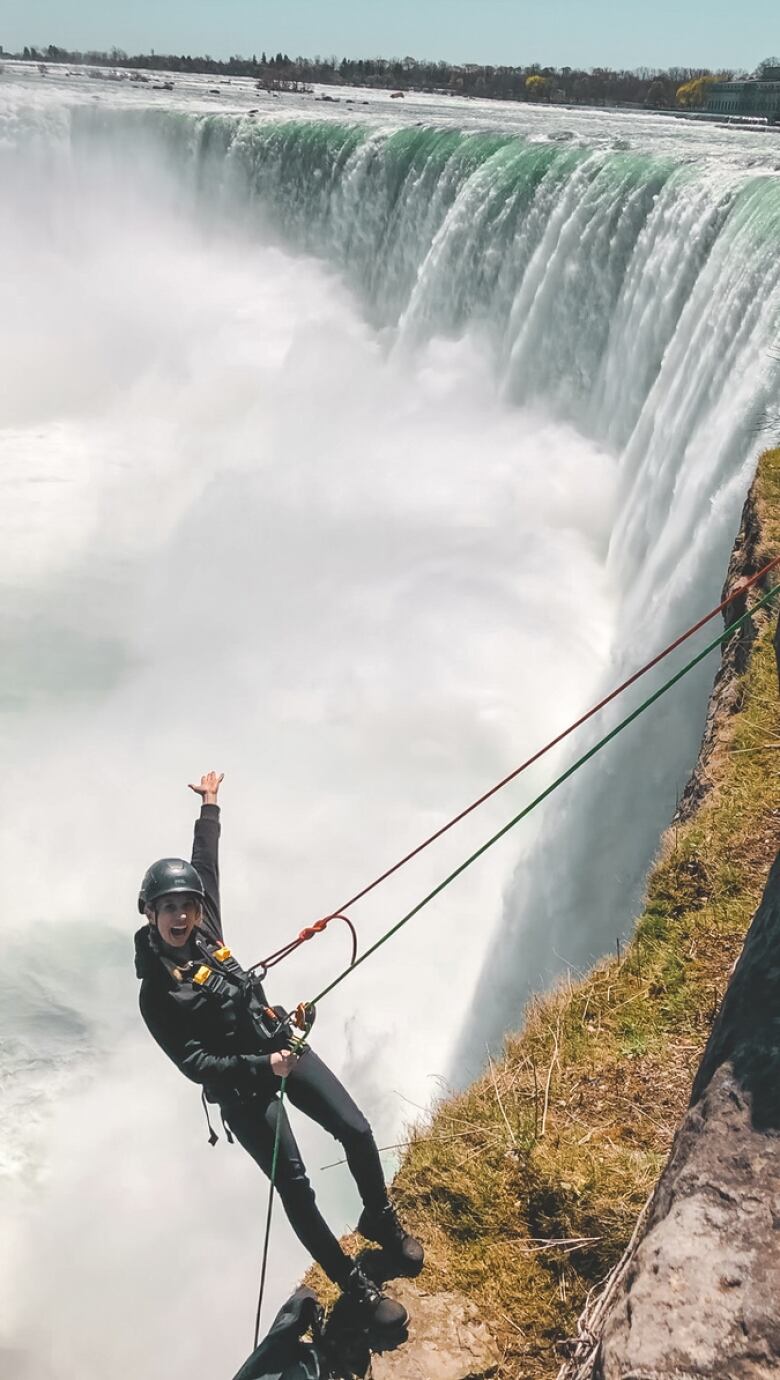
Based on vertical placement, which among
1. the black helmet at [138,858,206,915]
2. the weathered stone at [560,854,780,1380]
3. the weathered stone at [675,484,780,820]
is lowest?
the weathered stone at [560,854,780,1380]

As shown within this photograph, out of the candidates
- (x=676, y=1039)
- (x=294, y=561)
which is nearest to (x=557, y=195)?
(x=294, y=561)

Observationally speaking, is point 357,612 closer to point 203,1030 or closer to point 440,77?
point 203,1030

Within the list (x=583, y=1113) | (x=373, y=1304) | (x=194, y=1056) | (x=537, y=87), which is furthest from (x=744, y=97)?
(x=373, y=1304)

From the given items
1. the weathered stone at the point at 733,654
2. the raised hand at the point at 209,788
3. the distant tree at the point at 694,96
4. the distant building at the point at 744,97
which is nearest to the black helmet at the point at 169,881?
the raised hand at the point at 209,788

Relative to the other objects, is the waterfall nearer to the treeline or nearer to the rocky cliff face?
the rocky cliff face

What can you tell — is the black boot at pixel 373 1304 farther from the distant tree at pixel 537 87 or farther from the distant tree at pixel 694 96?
the distant tree at pixel 694 96

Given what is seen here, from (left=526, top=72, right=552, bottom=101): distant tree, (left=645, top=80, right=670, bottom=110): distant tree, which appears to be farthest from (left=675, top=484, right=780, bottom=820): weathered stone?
(left=645, top=80, right=670, bottom=110): distant tree
